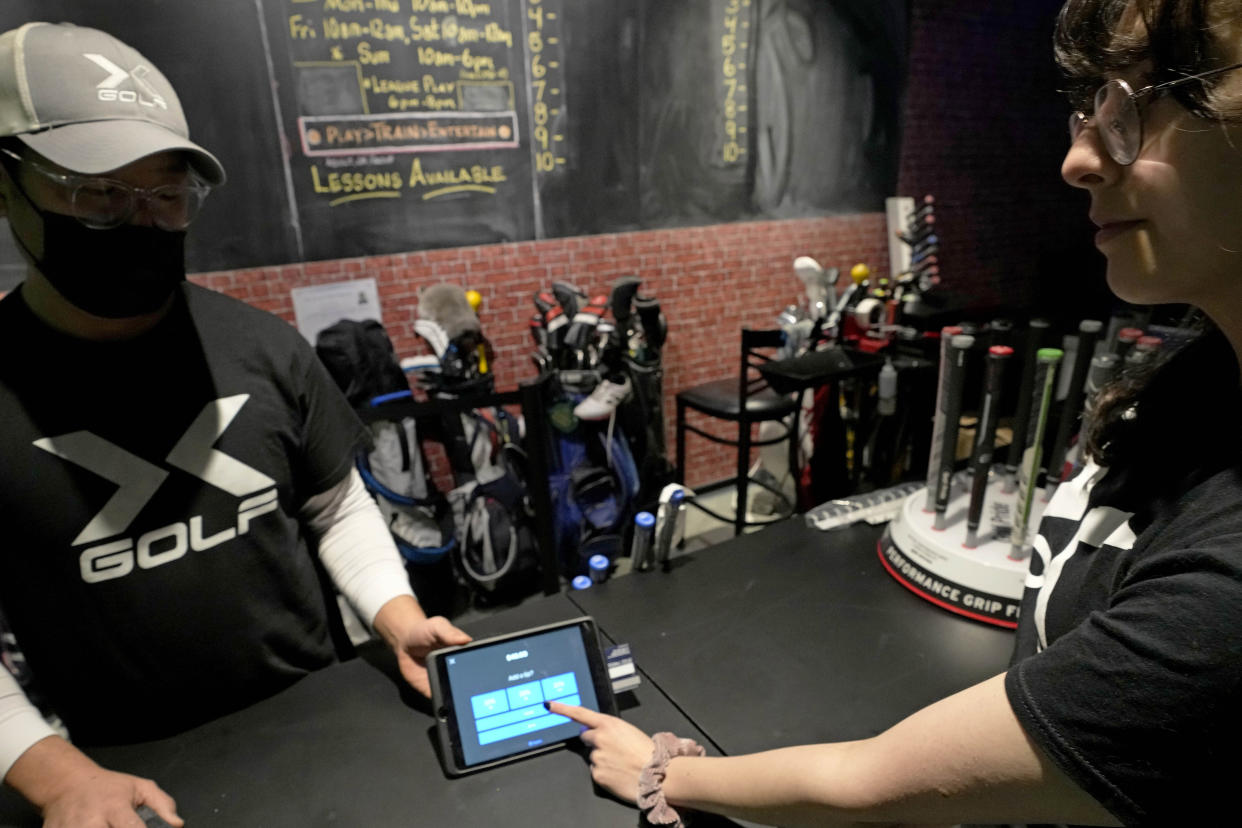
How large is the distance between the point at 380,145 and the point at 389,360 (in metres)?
0.89

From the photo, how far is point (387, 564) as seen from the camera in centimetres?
118

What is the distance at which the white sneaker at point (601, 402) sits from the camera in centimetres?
271

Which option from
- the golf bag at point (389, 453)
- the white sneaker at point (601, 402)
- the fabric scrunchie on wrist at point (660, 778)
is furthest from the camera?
the white sneaker at point (601, 402)

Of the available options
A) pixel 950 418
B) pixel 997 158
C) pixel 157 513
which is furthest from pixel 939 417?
pixel 997 158

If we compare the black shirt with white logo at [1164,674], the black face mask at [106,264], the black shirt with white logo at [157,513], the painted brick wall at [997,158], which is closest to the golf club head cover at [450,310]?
the black shirt with white logo at [157,513]

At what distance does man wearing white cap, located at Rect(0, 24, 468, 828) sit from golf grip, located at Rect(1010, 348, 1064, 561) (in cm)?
98

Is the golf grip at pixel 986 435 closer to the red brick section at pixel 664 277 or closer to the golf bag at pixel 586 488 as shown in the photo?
the golf bag at pixel 586 488

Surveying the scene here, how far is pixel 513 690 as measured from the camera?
953 mm

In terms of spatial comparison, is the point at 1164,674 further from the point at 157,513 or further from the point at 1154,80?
the point at 157,513

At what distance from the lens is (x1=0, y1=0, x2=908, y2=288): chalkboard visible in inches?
98.0

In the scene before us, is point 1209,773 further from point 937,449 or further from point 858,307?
point 858,307

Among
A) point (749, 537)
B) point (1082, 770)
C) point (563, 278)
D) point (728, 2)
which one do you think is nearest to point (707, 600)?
point (749, 537)

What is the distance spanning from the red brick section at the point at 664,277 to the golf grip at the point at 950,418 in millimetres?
2199

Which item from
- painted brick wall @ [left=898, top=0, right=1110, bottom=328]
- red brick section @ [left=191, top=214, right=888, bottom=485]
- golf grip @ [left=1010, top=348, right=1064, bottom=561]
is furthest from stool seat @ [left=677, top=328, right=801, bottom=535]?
painted brick wall @ [left=898, top=0, right=1110, bottom=328]
